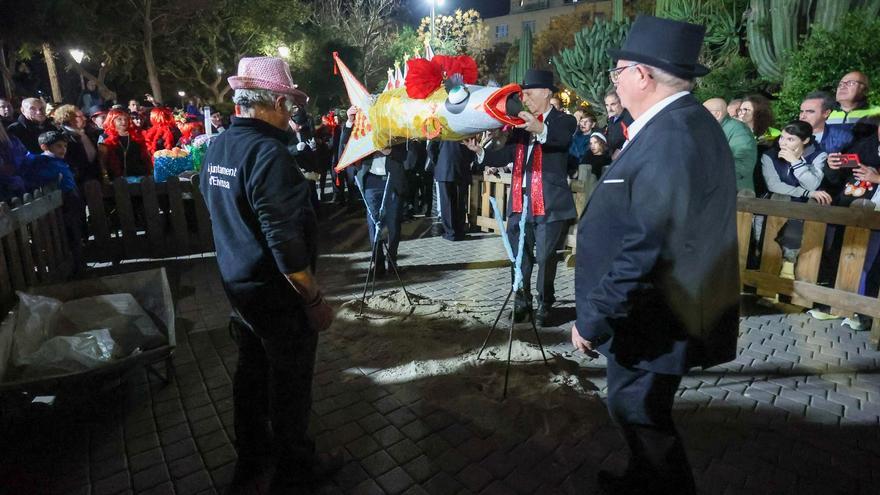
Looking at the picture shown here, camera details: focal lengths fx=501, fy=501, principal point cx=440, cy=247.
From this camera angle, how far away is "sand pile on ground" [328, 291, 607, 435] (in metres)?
3.34

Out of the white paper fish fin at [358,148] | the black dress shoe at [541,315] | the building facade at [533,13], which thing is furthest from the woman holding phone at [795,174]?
the building facade at [533,13]

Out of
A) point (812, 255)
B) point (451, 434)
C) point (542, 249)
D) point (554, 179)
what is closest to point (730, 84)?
point (812, 255)

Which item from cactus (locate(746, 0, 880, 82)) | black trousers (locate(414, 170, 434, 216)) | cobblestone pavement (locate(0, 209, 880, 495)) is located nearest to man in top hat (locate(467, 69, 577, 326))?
cobblestone pavement (locate(0, 209, 880, 495))

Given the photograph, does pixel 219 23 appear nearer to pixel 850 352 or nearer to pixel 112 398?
pixel 112 398

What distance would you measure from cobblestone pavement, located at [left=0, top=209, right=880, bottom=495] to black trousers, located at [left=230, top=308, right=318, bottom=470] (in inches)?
12.5

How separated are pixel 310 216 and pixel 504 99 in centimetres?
177

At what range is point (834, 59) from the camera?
768cm

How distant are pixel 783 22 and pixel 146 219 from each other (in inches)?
504

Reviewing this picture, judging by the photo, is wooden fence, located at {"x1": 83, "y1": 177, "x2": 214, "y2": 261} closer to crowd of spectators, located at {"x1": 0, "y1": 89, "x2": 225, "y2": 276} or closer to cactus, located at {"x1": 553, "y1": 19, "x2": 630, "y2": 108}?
crowd of spectators, located at {"x1": 0, "y1": 89, "x2": 225, "y2": 276}

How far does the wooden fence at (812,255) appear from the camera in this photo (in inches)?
176

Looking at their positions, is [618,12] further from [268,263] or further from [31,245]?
[268,263]

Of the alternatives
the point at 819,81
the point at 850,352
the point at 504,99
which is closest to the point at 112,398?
the point at 504,99

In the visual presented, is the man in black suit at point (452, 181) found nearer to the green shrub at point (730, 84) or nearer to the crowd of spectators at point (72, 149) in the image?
the crowd of spectators at point (72, 149)

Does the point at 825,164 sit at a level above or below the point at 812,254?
above
